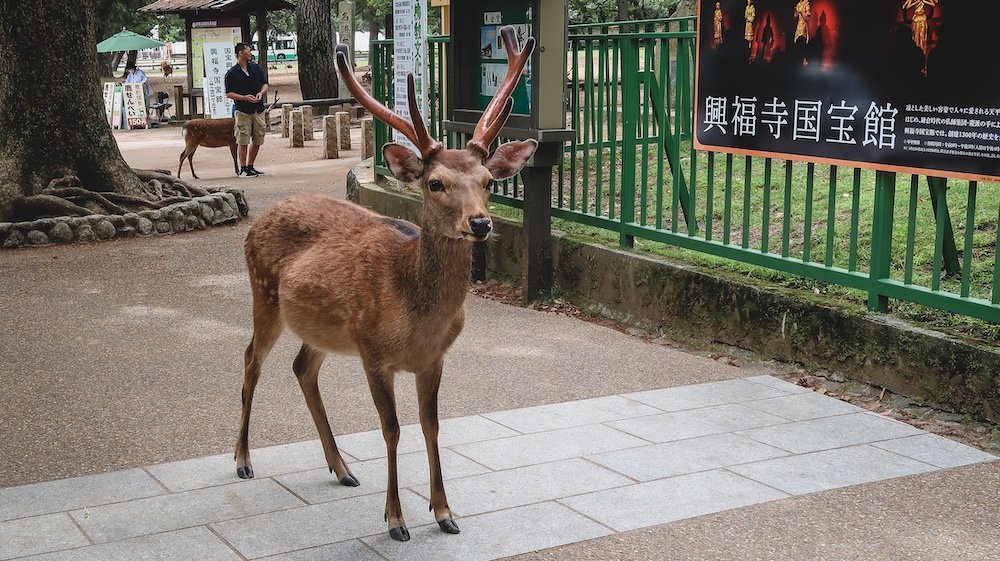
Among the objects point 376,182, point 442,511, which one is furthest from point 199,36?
point 442,511

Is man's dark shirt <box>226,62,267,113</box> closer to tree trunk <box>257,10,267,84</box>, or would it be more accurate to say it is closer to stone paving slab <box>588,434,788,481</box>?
tree trunk <box>257,10,267,84</box>

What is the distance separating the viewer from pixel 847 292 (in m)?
7.12

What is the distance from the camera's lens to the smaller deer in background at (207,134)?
58.4 feet

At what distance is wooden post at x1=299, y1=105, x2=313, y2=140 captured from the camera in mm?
23125

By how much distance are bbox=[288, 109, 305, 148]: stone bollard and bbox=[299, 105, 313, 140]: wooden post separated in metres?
0.23

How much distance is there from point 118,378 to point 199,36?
18479 millimetres

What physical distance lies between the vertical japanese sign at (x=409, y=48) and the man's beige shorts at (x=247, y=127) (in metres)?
7.31

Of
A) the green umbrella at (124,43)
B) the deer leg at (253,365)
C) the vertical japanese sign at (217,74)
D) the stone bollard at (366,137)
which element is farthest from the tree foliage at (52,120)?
the green umbrella at (124,43)

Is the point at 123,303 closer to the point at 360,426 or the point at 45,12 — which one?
the point at 360,426

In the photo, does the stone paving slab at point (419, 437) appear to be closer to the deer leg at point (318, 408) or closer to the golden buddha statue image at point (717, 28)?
A: the deer leg at point (318, 408)

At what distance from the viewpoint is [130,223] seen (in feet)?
40.8

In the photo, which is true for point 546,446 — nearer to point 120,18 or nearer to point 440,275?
point 440,275

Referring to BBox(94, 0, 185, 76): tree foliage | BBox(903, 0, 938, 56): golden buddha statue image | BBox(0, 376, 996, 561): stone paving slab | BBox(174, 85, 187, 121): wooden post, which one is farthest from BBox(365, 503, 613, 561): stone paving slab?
BBox(94, 0, 185, 76): tree foliage

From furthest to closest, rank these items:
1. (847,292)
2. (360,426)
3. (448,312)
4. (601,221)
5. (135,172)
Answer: (135,172), (601,221), (847,292), (360,426), (448,312)
